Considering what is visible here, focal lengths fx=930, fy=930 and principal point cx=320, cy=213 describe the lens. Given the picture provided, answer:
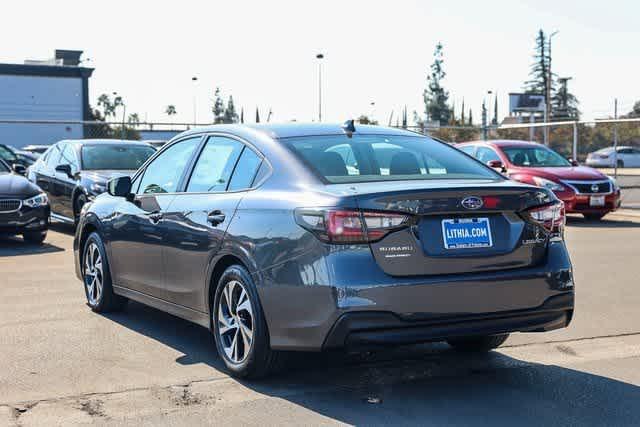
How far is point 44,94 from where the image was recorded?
68250mm

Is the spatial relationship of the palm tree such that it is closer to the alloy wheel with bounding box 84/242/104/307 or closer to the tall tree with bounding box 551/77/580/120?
the tall tree with bounding box 551/77/580/120

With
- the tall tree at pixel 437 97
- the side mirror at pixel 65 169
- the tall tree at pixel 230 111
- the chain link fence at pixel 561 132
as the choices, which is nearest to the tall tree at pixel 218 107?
the tall tree at pixel 230 111

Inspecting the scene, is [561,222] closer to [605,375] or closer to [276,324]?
[605,375]

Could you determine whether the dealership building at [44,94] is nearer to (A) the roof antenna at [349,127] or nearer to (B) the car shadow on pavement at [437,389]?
(A) the roof antenna at [349,127]

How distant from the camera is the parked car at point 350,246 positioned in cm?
496

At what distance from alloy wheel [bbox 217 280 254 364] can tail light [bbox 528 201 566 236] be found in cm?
175

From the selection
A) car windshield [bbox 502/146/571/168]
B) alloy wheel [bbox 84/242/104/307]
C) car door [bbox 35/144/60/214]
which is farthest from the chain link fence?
alloy wheel [bbox 84/242/104/307]

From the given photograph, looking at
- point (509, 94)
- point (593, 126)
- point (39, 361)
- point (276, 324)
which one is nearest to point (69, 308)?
point (39, 361)

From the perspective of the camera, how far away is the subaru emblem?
16.8 ft

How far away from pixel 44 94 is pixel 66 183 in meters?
56.2

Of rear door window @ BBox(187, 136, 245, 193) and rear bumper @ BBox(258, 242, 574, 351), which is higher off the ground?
rear door window @ BBox(187, 136, 245, 193)

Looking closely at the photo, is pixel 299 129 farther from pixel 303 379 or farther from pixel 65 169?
pixel 65 169

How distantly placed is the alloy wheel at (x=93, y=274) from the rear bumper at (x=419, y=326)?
348cm

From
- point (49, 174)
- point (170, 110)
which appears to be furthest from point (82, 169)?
point (170, 110)
